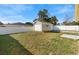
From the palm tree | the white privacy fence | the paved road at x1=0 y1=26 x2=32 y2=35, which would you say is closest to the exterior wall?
the white privacy fence

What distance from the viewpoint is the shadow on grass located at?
2377mm

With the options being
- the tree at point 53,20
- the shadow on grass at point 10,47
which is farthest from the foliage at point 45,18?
the shadow on grass at point 10,47

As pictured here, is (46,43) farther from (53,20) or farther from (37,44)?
(53,20)

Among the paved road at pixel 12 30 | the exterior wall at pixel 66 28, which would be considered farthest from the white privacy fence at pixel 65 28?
the paved road at pixel 12 30

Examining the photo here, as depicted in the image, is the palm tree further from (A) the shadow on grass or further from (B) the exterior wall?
(A) the shadow on grass

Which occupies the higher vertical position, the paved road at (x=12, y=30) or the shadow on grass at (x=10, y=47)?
the paved road at (x=12, y=30)

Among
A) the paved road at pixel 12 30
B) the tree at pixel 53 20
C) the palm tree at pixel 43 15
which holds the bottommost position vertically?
the paved road at pixel 12 30

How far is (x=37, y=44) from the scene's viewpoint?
2.39 metres

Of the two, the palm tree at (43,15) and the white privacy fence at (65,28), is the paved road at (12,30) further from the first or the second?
the white privacy fence at (65,28)

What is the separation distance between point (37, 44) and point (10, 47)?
322mm

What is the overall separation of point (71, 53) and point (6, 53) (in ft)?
2.52

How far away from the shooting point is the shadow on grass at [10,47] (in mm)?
2377

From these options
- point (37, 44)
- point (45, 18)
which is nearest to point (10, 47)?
point (37, 44)
